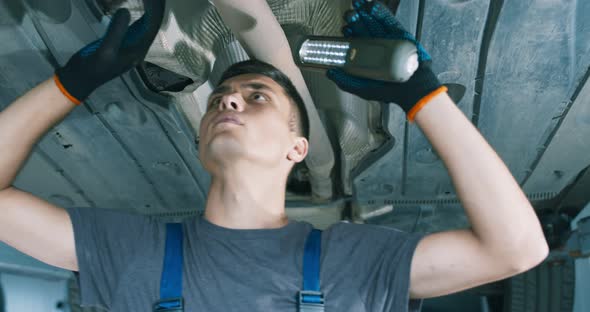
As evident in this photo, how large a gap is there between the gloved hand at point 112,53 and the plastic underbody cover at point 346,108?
6 cm

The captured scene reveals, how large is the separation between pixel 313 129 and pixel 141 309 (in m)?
0.57

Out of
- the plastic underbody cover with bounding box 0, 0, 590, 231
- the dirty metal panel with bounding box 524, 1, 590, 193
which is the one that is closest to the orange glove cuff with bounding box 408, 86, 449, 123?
the plastic underbody cover with bounding box 0, 0, 590, 231

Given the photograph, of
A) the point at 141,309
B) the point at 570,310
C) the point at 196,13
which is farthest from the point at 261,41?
the point at 570,310

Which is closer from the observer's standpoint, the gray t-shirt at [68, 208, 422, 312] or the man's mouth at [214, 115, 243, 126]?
the gray t-shirt at [68, 208, 422, 312]

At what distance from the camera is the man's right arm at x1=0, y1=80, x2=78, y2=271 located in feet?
3.11

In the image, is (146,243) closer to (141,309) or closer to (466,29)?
(141,309)

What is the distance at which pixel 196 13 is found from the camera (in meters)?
1.03

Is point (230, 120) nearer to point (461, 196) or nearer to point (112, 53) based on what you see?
point (112, 53)

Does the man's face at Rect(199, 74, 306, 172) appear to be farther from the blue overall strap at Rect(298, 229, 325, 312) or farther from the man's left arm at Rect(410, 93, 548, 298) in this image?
the man's left arm at Rect(410, 93, 548, 298)

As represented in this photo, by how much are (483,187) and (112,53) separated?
0.67 meters

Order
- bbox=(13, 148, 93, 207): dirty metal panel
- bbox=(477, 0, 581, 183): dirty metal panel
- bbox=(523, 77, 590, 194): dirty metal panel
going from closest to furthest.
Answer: bbox=(477, 0, 581, 183): dirty metal panel < bbox=(523, 77, 590, 194): dirty metal panel < bbox=(13, 148, 93, 207): dirty metal panel

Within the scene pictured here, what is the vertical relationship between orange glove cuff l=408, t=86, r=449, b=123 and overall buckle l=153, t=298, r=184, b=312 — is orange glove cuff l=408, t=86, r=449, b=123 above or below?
above

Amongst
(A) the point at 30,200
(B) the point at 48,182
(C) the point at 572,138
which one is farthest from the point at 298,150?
(B) the point at 48,182

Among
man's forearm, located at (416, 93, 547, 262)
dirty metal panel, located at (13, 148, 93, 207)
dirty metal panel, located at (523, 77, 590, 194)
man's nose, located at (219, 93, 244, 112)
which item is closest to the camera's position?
man's forearm, located at (416, 93, 547, 262)
